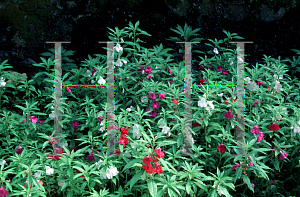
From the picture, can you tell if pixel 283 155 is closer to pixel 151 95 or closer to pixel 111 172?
pixel 151 95

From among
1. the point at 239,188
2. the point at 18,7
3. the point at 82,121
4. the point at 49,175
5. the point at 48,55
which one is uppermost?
the point at 18,7

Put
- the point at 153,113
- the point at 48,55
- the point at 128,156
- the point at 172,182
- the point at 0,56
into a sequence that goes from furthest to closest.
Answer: the point at 0,56
the point at 48,55
the point at 153,113
the point at 128,156
the point at 172,182

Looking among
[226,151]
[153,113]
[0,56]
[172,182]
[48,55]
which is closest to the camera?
[172,182]

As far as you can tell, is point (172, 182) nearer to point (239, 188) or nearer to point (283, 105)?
point (239, 188)

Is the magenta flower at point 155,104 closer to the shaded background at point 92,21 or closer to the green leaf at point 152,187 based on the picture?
the green leaf at point 152,187

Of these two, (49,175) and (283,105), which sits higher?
(283,105)

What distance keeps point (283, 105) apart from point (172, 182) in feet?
4.93

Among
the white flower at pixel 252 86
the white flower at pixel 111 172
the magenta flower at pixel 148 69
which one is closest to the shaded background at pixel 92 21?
the magenta flower at pixel 148 69

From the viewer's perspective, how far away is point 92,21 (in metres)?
4.00

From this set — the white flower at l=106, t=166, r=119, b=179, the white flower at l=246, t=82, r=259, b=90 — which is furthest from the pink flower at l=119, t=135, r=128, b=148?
the white flower at l=246, t=82, r=259, b=90

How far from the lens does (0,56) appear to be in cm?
394

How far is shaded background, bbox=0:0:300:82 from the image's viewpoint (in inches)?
156

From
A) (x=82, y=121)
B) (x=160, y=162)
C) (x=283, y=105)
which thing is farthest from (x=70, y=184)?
(x=283, y=105)

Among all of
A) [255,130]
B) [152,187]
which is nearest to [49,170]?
[152,187]
